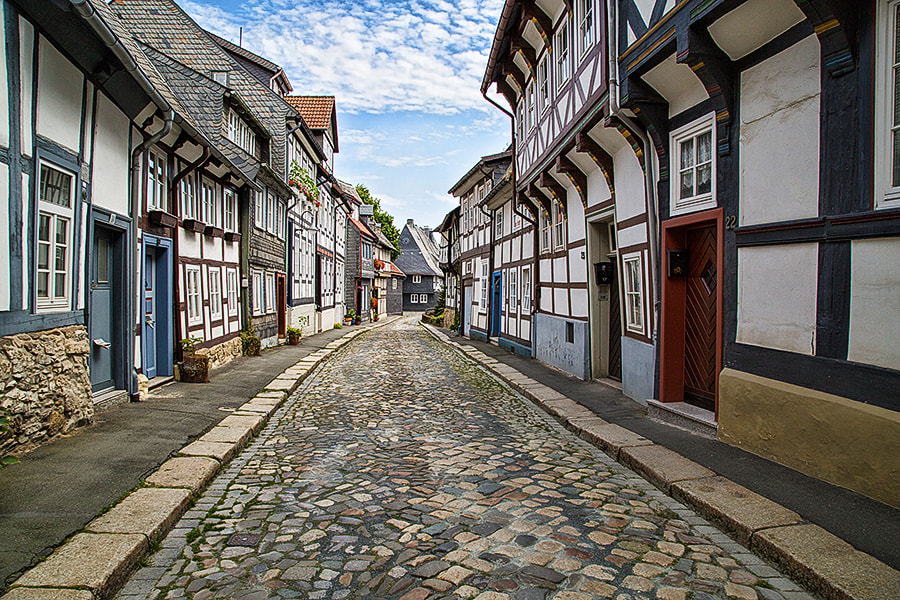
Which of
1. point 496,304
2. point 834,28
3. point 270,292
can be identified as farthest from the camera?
point 496,304

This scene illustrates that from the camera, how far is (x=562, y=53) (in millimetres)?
11016

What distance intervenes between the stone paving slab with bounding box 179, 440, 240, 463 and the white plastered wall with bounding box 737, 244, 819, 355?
532 centimetres

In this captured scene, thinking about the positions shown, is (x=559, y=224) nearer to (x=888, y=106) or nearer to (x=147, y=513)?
(x=888, y=106)

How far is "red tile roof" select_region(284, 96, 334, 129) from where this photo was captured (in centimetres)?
2606

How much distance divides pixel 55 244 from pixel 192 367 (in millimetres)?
4473

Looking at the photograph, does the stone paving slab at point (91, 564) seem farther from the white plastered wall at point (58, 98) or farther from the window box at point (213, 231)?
the window box at point (213, 231)

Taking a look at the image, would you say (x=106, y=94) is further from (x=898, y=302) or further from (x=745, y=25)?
(x=898, y=302)

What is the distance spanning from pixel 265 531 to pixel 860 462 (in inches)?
174

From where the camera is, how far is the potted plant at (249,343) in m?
15.1

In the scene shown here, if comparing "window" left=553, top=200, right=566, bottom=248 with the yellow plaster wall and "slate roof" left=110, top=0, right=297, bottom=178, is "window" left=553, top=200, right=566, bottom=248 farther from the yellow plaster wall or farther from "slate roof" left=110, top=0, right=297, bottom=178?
"slate roof" left=110, top=0, right=297, bottom=178

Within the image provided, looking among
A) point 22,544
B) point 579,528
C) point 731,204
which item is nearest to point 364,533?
point 579,528

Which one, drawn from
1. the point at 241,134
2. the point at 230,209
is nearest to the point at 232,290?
the point at 230,209

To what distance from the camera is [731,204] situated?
6121 millimetres

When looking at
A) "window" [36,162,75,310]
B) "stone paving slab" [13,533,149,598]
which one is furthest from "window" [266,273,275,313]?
"stone paving slab" [13,533,149,598]
